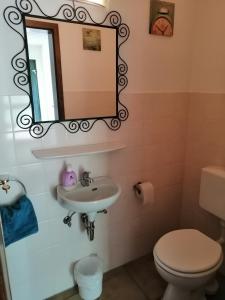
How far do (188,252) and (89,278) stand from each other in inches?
27.1

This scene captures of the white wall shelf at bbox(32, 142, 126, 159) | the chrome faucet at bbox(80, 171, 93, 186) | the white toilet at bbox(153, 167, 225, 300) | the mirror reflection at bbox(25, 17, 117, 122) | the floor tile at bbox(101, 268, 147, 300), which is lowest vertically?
the floor tile at bbox(101, 268, 147, 300)

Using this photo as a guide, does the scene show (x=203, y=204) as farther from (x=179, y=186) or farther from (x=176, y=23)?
(x=176, y=23)

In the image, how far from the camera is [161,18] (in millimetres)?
1642

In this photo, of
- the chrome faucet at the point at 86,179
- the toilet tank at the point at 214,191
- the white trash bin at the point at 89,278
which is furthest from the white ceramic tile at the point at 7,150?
the toilet tank at the point at 214,191

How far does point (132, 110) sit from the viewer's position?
1.69m

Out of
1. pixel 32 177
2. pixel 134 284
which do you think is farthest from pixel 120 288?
pixel 32 177

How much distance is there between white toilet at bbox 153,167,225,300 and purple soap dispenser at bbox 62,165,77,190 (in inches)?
26.3

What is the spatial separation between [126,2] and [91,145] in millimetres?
938

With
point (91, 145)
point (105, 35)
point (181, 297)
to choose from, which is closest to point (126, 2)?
point (105, 35)

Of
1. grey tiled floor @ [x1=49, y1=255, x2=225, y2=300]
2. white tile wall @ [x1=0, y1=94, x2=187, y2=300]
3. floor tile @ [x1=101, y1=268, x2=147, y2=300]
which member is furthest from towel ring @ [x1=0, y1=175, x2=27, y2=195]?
floor tile @ [x1=101, y1=268, x2=147, y2=300]

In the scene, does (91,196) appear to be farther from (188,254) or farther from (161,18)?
(161,18)

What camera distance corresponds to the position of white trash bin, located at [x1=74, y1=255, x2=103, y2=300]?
162cm

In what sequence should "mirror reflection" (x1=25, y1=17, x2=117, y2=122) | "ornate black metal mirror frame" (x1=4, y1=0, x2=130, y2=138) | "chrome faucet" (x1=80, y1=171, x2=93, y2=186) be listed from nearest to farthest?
"ornate black metal mirror frame" (x1=4, y1=0, x2=130, y2=138) < "mirror reflection" (x1=25, y1=17, x2=117, y2=122) < "chrome faucet" (x1=80, y1=171, x2=93, y2=186)

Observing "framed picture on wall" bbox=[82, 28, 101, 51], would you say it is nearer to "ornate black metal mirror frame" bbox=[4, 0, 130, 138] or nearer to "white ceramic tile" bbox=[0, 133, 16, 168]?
"ornate black metal mirror frame" bbox=[4, 0, 130, 138]
